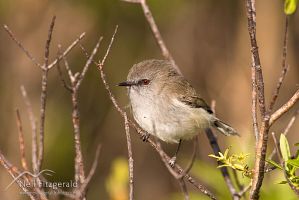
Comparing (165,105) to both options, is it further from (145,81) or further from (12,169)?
(12,169)

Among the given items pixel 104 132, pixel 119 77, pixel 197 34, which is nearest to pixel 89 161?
pixel 104 132

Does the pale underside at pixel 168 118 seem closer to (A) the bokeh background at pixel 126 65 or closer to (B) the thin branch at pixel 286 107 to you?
(A) the bokeh background at pixel 126 65

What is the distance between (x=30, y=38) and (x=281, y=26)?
3.12m

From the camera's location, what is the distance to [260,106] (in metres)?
2.42

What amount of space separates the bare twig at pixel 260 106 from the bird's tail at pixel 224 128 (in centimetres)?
263

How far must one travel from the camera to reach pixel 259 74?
93.8 inches

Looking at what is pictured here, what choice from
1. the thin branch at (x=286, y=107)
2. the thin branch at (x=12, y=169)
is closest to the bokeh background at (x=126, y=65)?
the thin branch at (x=12, y=169)

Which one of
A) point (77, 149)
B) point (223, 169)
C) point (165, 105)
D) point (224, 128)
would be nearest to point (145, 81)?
point (165, 105)

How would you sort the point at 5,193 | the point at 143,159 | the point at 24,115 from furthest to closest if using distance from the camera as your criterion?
the point at 143,159
the point at 24,115
the point at 5,193

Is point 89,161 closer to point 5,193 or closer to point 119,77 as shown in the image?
point 119,77

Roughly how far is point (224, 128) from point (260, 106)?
2878 mm

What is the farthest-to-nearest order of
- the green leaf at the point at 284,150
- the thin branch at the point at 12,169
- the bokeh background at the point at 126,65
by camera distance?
the bokeh background at the point at 126,65 < the green leaf at the point at 284,150 < the thin branch at the point at 12,169

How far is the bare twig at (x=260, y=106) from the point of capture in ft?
7.80

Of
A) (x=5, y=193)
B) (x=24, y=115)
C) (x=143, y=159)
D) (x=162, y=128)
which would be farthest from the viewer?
(x=143, y=159)
